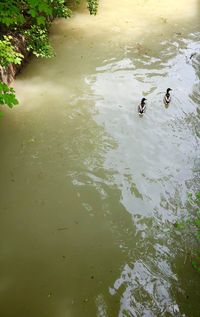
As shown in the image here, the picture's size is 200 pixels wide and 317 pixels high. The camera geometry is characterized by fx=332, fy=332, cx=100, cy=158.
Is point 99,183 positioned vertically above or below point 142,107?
below

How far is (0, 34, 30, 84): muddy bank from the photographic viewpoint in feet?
34.7

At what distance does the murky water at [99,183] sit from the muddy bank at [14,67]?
318 mm

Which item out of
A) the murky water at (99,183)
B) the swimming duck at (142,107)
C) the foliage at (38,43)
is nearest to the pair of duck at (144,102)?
the swimming duck at (142,107)

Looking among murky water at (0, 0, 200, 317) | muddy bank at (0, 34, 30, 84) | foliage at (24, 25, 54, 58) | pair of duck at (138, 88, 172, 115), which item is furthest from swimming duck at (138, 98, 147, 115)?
muddy bank at (0, 34, 30, 84)

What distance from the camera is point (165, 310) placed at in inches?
219

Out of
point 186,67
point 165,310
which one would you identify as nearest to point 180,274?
point 165,310

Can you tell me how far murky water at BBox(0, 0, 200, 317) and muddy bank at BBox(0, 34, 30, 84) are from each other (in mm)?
318

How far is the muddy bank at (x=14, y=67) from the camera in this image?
10.6 m

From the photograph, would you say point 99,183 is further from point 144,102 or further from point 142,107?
point 144,102

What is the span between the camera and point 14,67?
11289 millimetres

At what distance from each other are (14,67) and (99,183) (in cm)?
582

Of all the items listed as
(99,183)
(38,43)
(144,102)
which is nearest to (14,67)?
(38,43)

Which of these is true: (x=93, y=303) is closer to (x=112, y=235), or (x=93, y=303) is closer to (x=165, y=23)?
(x=112, y=235)

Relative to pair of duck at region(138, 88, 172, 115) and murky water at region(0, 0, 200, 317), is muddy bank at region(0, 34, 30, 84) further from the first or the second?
pair of duck at region(138, 88, 172, 115)
